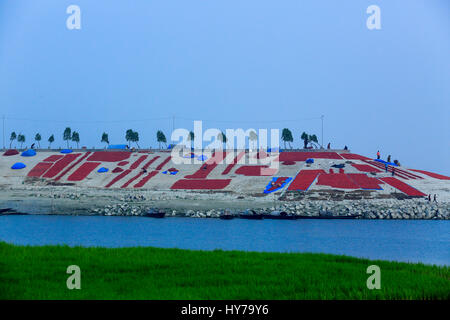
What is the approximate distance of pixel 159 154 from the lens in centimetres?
9950

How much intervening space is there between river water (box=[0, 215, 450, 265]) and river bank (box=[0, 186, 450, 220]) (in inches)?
105

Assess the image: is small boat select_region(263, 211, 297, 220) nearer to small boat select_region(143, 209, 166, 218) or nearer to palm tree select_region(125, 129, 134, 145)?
small boat select_region(143, 209, 166, 218)

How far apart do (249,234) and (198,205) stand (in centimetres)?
2013

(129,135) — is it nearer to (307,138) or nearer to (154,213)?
(307,138)

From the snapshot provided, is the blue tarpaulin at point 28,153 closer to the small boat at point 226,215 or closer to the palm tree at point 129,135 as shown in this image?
the palm tree at point 129,135

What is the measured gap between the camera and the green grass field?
55.4ft

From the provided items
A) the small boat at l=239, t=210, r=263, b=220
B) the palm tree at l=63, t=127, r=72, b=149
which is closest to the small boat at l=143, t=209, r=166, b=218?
the small boat at l=239, t=210, r=263, b=220

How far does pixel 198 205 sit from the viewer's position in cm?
6919

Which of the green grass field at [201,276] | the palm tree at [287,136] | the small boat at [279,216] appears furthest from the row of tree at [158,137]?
the green grass field at [201,276]
